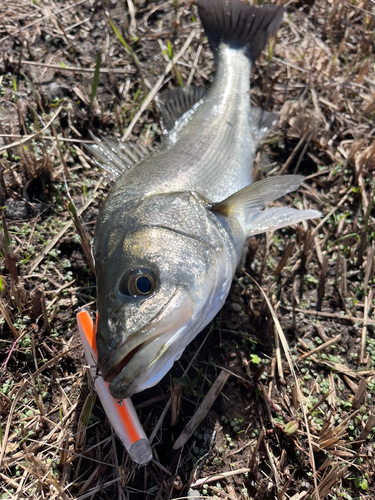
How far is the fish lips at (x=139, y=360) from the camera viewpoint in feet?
5.95

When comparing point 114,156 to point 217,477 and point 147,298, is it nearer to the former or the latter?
point 147,298

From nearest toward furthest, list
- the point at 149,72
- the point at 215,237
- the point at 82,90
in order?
the point at 215,237 → the point at 82,90 → the point at 149,72

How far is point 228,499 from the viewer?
7.47 ft

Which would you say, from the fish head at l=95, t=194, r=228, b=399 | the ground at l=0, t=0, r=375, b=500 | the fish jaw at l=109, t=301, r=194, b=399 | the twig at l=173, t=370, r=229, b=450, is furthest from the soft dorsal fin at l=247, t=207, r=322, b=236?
the fish jaw at l=109, t=301, r=194, b=399

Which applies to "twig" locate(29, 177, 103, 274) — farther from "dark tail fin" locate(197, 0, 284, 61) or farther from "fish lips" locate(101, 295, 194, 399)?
"dark tail fin" locate(197, 0, 284, 61)

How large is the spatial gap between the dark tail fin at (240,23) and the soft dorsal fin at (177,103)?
23.3 inches

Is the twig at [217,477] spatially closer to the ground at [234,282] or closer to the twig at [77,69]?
the ground at [234,282]

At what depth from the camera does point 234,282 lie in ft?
10.1

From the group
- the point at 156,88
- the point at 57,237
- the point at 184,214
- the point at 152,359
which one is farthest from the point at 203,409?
the point at 156,88

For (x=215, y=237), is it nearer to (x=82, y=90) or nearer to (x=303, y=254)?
(x=303, y=254)

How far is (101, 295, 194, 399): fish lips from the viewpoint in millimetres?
1812

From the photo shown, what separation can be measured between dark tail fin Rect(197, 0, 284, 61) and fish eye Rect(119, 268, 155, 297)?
2.75 m

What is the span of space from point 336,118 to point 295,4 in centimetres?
183

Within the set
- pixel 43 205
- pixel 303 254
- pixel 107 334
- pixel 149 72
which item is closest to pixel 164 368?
pixel 107 334
